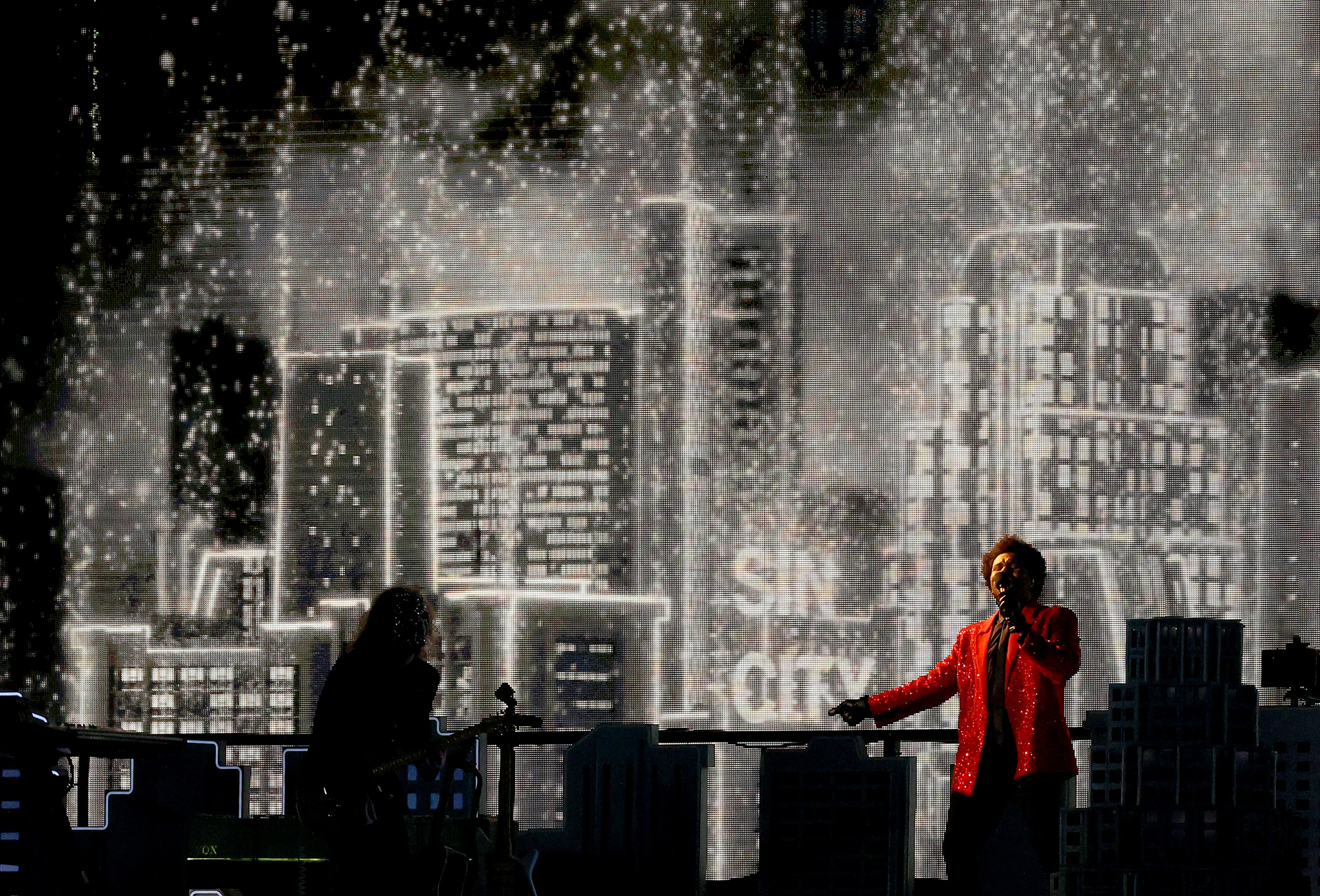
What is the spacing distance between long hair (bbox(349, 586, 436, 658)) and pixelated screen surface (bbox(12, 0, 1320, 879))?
2.36 meters

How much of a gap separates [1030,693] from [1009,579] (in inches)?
10.8

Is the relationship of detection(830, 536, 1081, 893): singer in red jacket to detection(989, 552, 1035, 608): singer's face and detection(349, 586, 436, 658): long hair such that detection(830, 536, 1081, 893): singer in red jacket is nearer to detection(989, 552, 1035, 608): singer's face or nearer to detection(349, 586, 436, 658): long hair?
detection(989, 552, 1035, 608): singer's face

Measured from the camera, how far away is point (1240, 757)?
353 centimetres

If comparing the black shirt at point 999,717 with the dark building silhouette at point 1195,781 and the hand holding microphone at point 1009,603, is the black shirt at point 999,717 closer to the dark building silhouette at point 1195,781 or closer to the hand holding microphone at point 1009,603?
the hand holding microphone at point 1009,603

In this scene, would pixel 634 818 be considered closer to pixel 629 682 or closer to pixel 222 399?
pixel 629 682

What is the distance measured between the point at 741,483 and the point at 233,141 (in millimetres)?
2353

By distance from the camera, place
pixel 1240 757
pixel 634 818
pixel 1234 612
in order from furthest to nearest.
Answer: pixel 1234 612 < pixel 634 818 < pixel 1240 757

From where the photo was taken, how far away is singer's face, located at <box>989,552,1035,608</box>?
3404 millimetres

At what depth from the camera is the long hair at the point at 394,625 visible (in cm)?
287

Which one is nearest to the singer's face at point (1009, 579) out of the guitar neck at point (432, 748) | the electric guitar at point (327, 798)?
the guitar neck at point (432, 748)

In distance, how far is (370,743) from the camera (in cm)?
282

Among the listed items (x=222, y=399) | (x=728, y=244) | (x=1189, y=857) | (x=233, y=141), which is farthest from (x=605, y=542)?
(x=1189, y=857)

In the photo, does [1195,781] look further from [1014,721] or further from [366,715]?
[366,715]

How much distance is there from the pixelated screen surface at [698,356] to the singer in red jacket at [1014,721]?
6.06ft
